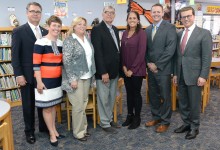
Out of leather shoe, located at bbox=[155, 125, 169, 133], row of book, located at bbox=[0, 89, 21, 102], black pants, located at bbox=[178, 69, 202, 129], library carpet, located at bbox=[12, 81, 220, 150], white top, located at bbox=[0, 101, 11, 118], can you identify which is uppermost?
white top, located at bbox=[0, 101, 11, 118]

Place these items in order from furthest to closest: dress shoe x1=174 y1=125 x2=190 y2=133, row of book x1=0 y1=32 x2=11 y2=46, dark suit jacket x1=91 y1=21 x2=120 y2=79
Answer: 1. row of book x1=0 y1=32 x2=11 y2=46
2. dress shoe x1=174 y1=125 x2=190 y2=133
3. dark suit jacket x1=91 y1=21 x2=120 y2=79

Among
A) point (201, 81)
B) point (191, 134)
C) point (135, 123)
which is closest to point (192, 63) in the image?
point (201, 81)

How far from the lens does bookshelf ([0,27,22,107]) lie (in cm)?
412

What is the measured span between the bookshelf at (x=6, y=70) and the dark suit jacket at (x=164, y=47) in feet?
9.08

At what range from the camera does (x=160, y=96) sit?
9.82 feet

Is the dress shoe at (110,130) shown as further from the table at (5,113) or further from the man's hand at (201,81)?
the table at (5,113)

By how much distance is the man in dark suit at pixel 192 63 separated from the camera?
249 centimetres

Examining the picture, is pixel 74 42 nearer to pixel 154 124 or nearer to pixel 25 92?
pixel 25 92

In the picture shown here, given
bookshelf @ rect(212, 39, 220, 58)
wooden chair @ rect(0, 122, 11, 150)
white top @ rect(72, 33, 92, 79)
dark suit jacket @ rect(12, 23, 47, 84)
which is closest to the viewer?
wooden chair @ rect(0, 122, 11, 150)

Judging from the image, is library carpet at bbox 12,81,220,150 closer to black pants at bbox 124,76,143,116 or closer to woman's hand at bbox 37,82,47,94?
black pants at bbox 124,76,143,116

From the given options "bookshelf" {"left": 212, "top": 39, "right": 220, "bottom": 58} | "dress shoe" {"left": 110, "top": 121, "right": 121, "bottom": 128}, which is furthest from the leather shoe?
"bookshelf" {"left": 212, "top": 39, "right": 220, "bottom": 58}

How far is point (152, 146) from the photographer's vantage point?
8.54 ft

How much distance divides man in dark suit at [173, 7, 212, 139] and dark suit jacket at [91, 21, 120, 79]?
797 millimetres

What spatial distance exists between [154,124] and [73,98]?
127 cm
